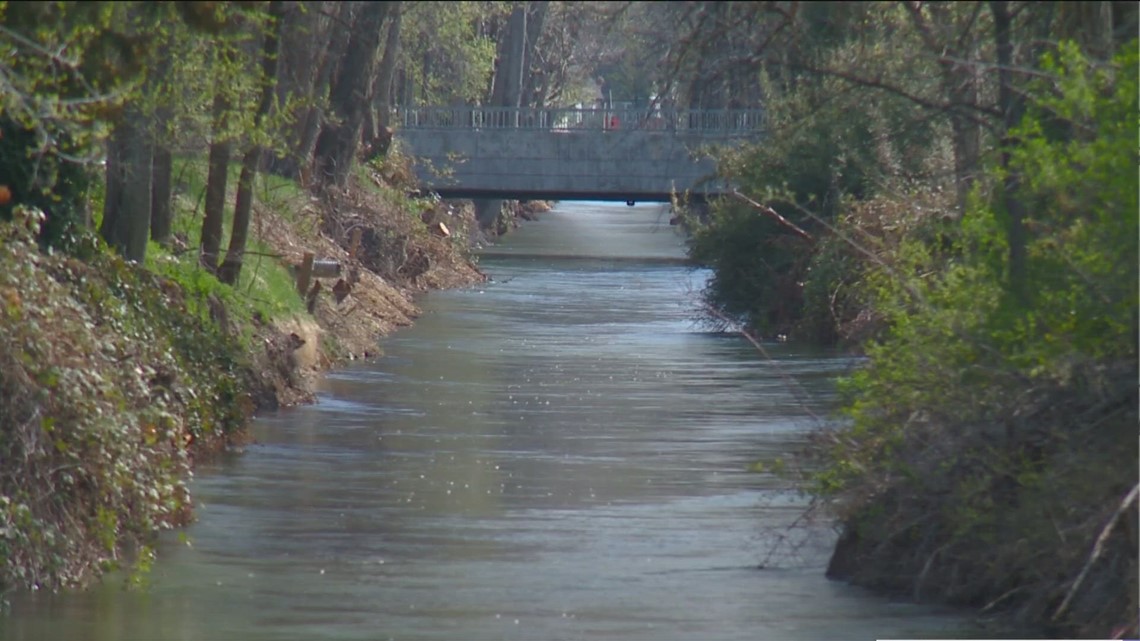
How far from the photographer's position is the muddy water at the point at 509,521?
12516mm

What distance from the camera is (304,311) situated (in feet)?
89.4

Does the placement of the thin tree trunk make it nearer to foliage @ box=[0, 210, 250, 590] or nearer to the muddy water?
the muddy water

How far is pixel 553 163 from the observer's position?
4928cm

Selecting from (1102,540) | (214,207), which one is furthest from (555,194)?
(1102,540)

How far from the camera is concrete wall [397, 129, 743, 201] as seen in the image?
48312mm

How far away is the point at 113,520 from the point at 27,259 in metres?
2.03

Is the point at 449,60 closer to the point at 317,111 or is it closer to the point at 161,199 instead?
the point at 317,111

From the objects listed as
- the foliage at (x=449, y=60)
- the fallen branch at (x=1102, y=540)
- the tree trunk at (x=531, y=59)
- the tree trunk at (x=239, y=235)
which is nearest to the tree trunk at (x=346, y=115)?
the foliage at (x=449, y=60)

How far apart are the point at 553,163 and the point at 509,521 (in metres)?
33.6

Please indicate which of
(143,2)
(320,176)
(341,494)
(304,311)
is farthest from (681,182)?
(143,2)

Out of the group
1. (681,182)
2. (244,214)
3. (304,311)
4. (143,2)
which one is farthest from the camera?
(681,182)

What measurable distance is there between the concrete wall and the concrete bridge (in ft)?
0.08

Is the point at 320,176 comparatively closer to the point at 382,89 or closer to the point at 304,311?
the point at 382,89

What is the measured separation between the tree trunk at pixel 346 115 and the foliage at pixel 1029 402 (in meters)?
22.7
